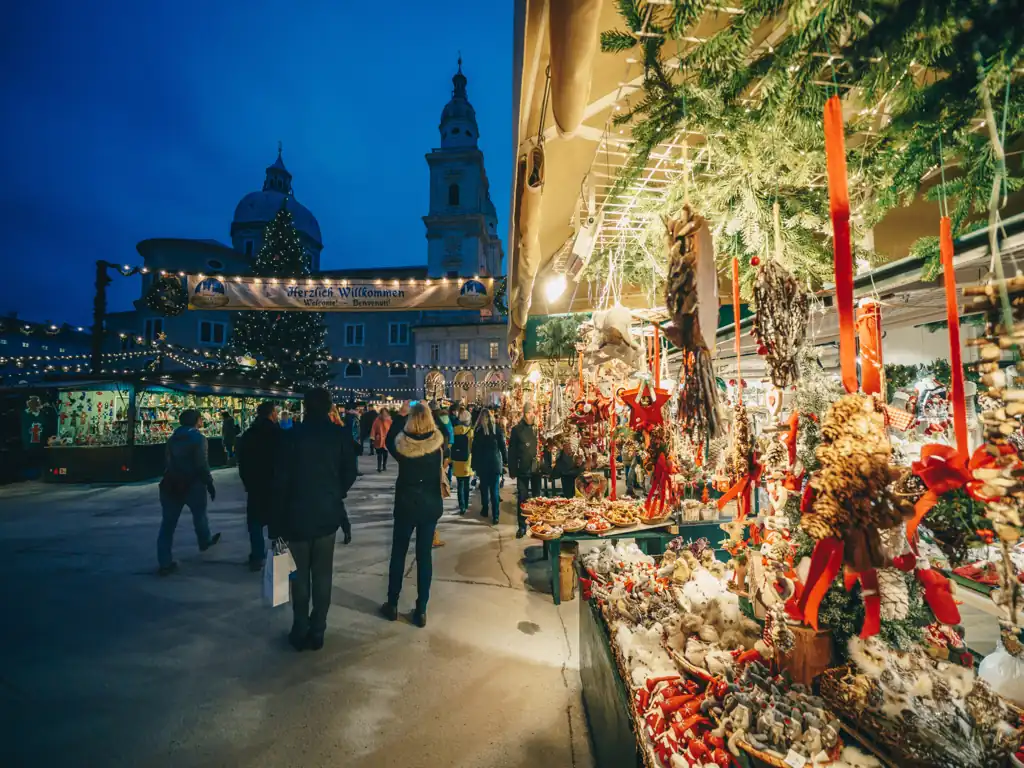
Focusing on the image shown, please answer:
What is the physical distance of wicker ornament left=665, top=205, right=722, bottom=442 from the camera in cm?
152

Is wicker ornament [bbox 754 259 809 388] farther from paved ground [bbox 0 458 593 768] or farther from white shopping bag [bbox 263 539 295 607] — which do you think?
white shopping bag [bbox 263 539 295 607]

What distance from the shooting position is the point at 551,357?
6.99 m

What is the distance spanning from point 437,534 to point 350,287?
5162mm

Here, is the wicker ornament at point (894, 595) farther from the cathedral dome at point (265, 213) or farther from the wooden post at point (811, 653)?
the cathedral dome at point (265, 213)

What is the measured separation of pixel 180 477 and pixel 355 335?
126 ft

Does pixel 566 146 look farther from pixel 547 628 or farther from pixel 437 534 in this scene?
pixel 437 534

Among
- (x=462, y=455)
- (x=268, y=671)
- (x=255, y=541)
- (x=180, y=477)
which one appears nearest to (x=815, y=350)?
(x=268, y=671)

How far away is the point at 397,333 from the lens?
42125mm

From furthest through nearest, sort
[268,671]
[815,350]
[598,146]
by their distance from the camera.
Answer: [268,671], [598,146], [815,350]

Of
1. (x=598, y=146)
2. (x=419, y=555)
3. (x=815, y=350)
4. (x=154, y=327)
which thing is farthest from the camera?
(x=154, y=327)

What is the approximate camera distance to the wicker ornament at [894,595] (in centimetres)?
179

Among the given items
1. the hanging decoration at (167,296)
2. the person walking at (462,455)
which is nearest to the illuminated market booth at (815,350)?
the person walking at (462,455)

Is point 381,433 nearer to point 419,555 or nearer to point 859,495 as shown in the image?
point 419,555

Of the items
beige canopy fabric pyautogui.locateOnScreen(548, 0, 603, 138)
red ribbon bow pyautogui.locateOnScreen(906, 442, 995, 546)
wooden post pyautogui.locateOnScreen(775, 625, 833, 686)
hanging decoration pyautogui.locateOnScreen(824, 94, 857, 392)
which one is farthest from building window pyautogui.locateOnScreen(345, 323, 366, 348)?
red ribbon bow pyautogui.locateOnScreen(906, 442, 995, 546)
